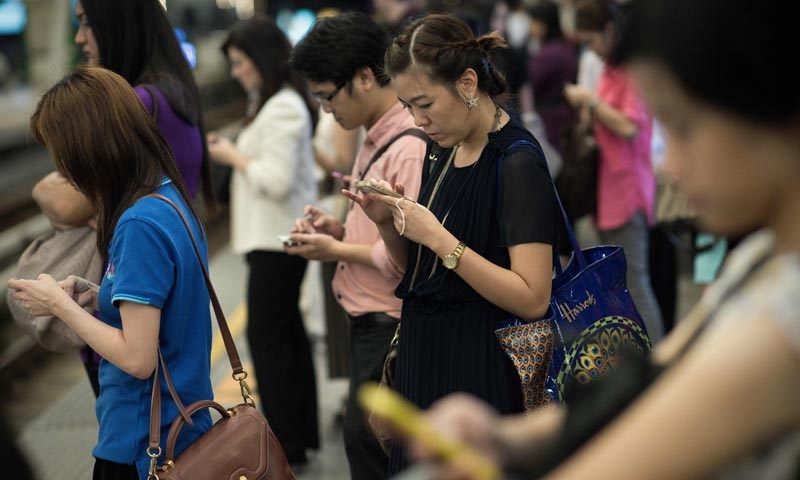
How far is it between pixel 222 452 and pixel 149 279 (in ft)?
1.51

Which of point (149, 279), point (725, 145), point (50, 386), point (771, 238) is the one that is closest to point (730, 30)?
point (725, 145)

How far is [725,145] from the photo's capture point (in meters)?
1.07

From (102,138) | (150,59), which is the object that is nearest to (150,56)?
(150,59)

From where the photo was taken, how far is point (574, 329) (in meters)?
2.37

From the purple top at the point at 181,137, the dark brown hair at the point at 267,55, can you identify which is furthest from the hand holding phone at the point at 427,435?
the dark brown hair at the point at 267,55

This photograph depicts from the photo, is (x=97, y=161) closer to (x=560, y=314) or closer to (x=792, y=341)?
(x=560, y=314)

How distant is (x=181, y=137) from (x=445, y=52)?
1129mm

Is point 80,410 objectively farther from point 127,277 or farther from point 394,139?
point 127,277

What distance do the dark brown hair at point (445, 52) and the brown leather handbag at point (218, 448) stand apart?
2.33ft

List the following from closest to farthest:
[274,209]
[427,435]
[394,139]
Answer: [427,435] → [394,139] → [274,209]

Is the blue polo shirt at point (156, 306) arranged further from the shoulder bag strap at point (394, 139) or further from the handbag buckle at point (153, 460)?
the shoulder bag strap at point (394, 139)

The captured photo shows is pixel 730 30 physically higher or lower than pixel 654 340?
higher

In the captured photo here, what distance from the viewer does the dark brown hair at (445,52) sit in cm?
252

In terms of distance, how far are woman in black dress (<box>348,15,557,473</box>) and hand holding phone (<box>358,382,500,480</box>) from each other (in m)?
1.25
